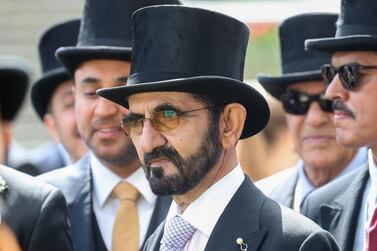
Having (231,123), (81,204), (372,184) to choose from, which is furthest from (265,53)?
(231,123)

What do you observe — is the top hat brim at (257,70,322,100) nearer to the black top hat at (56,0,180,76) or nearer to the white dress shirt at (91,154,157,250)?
the black top hat at (56,0,180,76)

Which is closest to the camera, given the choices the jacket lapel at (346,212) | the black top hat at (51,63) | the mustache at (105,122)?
the jacket lapel at (346,212)

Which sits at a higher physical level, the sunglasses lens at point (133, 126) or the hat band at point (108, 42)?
the sunglasses lens at point (133, 126)

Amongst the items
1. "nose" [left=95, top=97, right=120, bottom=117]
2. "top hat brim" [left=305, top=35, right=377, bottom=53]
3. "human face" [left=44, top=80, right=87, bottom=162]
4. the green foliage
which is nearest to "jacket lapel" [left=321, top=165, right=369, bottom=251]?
"top hat brim" [left=305, top=35, right=377, bottom=53]

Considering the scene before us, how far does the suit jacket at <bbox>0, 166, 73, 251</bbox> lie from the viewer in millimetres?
5836

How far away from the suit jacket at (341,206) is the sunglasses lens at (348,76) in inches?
23.7

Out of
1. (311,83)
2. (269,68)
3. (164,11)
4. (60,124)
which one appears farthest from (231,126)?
(269,68)

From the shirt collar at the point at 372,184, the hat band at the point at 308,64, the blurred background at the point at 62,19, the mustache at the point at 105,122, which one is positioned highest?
the hat band at the point at 308,64

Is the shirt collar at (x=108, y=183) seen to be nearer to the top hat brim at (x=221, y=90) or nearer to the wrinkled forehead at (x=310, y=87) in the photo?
the top hat brim at (x=221, y=90)

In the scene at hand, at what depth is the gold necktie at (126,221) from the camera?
6632 millimetres

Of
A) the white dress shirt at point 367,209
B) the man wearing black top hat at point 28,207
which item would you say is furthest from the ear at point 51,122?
the white dress shirt at point 367,209

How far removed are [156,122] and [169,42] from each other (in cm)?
37

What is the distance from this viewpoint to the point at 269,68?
14.0 meters

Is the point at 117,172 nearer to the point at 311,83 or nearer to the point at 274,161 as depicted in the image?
the point at 311,83
